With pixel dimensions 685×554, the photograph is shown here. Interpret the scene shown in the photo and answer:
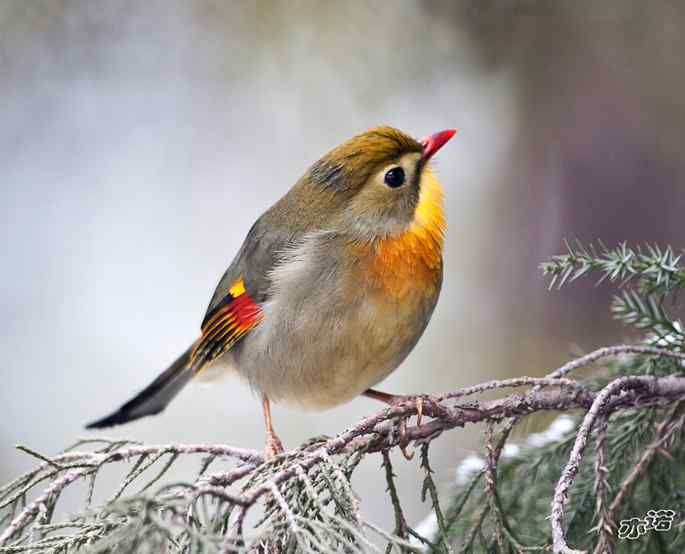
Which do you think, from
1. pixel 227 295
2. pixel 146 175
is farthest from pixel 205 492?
pixel 146 175

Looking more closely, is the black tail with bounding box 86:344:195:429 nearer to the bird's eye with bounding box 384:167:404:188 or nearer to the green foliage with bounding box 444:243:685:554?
the bird's eye with bounding box 384:167:404:188

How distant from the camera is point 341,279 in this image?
2.31 meters

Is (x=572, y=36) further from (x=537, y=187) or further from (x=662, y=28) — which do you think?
(x=537, y=187)

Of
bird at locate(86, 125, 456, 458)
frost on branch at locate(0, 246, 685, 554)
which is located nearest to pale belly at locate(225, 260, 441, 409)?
bird at locate(86, 125, 456, 458)

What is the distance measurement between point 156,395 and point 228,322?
55 cm

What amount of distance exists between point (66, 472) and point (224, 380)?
119cm

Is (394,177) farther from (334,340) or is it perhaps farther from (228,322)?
(228,322)

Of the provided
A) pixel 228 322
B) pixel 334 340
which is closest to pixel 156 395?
pixel 228 322

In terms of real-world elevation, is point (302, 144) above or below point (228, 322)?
above

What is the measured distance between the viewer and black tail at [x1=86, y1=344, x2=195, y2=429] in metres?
2.93
